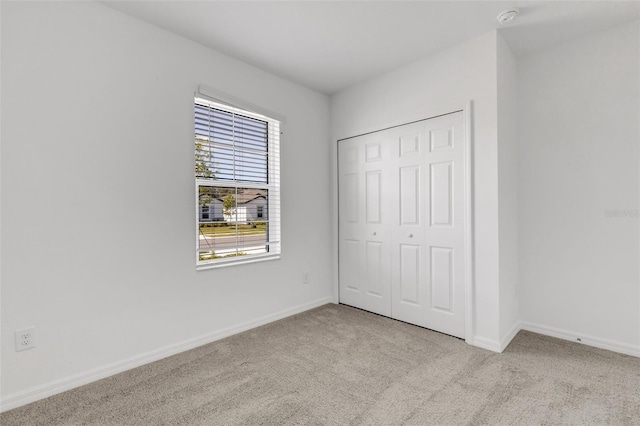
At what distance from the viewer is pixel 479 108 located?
8.40 feet

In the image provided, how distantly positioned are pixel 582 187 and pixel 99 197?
144 inches


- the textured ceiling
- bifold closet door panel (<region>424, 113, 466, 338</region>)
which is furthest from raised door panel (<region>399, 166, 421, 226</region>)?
the textured ceiling

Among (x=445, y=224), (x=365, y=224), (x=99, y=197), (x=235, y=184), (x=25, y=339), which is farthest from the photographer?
(x=365, y=224)

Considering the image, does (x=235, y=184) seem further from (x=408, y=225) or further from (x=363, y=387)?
(x=363, y=387)

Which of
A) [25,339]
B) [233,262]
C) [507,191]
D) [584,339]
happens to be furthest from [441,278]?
[25,339]

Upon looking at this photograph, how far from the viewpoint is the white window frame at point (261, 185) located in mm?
2686

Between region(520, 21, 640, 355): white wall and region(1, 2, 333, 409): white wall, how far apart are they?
8.73 feet

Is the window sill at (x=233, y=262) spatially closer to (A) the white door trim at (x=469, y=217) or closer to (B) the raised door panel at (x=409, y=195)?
(B) the raised door panel at (x=409, y=195)

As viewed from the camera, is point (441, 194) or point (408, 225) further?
point (408, 225)

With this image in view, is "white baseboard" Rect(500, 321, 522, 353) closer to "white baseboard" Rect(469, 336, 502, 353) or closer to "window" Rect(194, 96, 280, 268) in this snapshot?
"white baseboard" Rect(469, 336, 502, 353)

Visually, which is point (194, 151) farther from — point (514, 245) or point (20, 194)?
point (514, 245)

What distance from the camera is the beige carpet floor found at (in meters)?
1.71

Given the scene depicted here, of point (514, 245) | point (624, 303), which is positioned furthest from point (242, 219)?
point (624, 303)

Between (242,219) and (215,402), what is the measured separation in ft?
5.13
